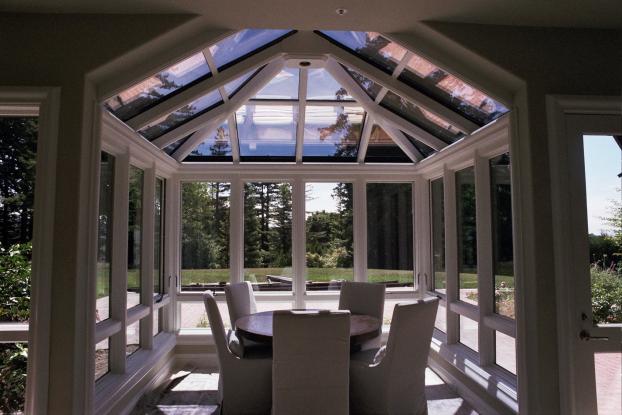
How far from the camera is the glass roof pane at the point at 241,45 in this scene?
11.0ft

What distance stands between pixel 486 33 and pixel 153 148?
10.5ft

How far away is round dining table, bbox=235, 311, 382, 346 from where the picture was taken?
3328 millimetres

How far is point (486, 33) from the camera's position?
270 cm

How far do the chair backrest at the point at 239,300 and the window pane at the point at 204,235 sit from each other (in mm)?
855

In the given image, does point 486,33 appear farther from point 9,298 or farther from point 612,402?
point 9,298

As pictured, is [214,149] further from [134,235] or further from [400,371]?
[400,371]

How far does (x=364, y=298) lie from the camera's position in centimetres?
453

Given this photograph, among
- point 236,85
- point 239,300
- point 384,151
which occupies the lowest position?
point 239,300

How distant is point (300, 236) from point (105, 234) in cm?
256

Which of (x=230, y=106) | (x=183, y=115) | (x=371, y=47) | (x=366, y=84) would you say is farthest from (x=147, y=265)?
(x=371, y=47)

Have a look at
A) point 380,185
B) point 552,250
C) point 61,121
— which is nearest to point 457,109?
point 552,250

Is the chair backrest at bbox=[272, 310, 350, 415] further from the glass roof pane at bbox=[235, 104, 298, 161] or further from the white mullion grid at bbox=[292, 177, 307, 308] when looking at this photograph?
the glass roof pane at bbox=[235, 104, 298, 161]

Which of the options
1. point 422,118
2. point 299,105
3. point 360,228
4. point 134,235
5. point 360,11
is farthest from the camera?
point 360,228

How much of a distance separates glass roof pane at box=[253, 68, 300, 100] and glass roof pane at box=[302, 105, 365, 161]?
0.32 m
